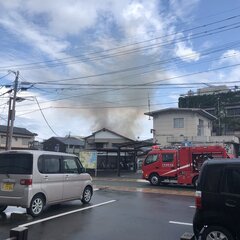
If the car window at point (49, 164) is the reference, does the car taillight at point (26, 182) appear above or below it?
below

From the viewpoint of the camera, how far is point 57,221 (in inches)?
402

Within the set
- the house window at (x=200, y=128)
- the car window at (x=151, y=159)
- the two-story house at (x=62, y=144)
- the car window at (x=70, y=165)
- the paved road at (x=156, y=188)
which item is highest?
the house window at (x=200, y=128)

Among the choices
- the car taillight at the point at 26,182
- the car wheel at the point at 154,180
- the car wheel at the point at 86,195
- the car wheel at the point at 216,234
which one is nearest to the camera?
the car wheel at the point at 216,234

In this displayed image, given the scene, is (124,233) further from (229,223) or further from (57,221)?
(229,223)

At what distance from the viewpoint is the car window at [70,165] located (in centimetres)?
1241

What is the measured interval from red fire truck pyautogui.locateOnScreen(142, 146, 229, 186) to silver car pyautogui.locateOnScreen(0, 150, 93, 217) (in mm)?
11359

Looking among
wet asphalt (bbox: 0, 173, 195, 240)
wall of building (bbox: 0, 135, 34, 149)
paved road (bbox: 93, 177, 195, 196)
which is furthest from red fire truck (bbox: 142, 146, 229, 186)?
wall of building (bbox: 0, 135, 34, 149)

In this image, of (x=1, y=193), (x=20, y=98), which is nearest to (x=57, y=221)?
(x=1, y=193)

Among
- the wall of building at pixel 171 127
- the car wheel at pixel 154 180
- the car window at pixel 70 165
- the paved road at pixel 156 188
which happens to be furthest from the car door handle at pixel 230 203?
the wall of building at pixel 171 127

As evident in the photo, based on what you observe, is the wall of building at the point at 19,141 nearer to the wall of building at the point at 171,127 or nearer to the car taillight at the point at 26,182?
the wall of building at the point at 171,127

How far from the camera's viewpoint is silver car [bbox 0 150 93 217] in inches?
418

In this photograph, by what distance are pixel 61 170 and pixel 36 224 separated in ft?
8.47

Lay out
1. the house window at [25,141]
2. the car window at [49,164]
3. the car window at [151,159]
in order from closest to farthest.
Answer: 1. the car window at [49,164]
2. the car window at [151,159]
3. the house window at [25,141]

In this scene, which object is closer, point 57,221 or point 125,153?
point 57,221
